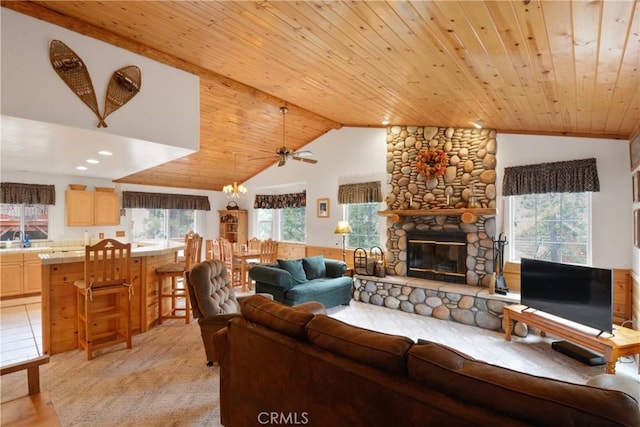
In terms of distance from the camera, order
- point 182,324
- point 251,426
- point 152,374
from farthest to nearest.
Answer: point 182,324, point 152,374, point 251,426

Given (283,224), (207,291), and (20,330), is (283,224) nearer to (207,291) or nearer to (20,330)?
(20,330)

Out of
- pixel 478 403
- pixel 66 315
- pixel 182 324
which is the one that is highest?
pixel 478 403

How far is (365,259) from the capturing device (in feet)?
19.2

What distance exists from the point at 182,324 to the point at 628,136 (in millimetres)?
5948

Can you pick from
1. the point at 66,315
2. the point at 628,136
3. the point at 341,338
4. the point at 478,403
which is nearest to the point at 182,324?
the point at 66,315

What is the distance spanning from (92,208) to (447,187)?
690cm

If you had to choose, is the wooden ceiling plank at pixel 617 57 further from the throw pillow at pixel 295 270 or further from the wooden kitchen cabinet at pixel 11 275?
the wooden kitchen cabinet at pixel 11 275

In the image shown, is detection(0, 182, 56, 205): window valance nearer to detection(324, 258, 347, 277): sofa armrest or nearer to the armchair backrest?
the armchair backrest

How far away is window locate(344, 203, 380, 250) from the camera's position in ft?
20.3

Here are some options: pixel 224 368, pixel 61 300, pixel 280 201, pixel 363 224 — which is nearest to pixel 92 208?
pixel 61 300

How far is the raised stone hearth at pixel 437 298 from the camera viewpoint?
428 centimetres

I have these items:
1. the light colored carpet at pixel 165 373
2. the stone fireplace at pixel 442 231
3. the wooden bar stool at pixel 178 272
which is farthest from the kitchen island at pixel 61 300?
the stone fireplace at pixel 442 231

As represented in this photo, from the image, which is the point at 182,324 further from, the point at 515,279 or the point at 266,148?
the point at 515,279

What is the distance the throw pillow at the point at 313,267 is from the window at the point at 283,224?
222cm
